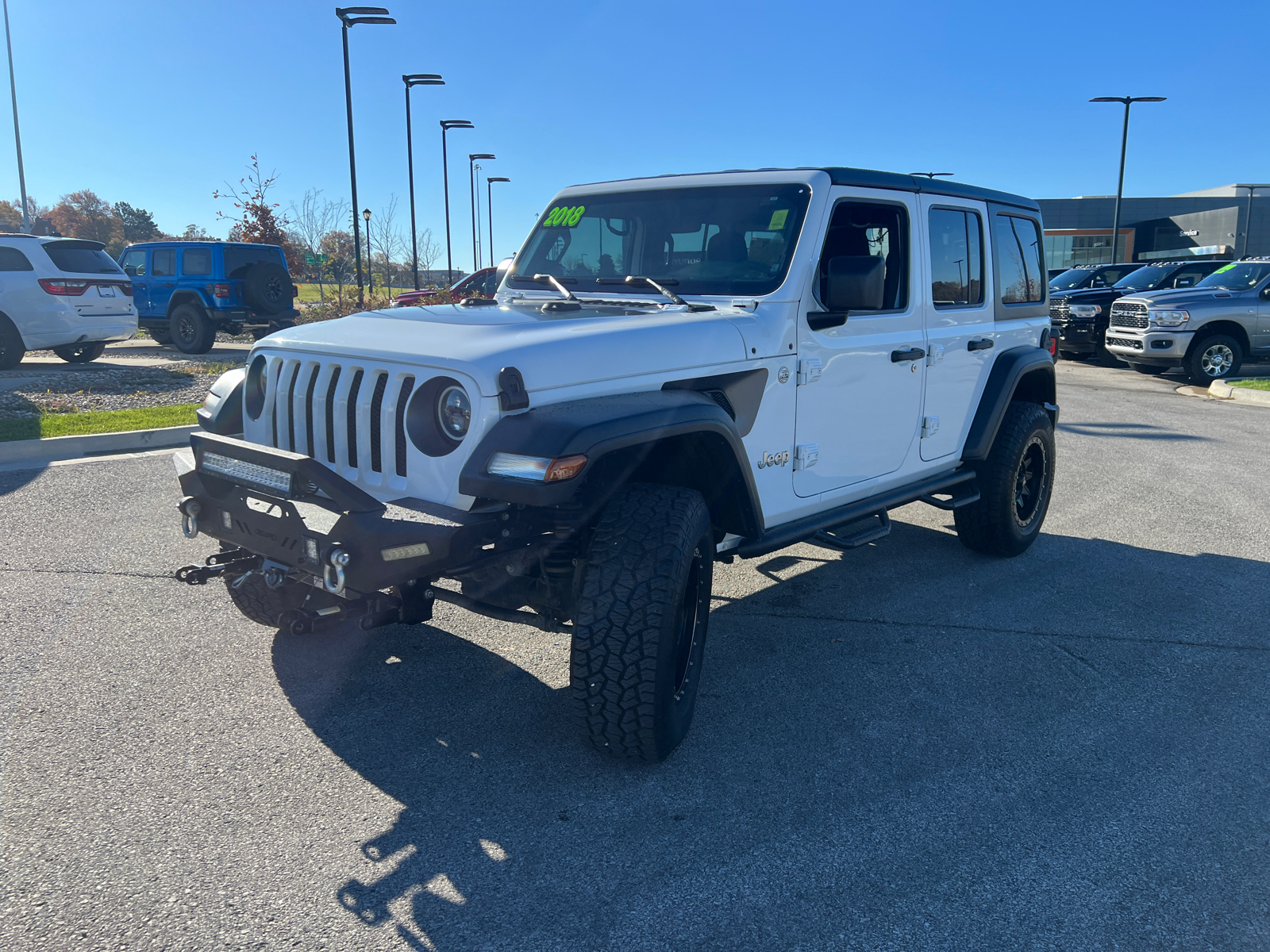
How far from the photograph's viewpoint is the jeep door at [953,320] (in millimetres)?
4750

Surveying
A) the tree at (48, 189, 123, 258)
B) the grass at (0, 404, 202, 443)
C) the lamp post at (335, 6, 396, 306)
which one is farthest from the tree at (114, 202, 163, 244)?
the grass at (0, 404, 202, 443)

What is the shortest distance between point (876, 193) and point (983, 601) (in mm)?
2166

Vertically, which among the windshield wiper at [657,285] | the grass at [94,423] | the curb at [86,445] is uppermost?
the windshield wiper at [657,285]

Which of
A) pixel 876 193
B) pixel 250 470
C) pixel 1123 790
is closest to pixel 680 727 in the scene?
pixel 1123 790

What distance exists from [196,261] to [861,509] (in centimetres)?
1586

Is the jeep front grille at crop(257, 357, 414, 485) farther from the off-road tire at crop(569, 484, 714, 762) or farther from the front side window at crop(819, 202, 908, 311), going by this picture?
the front side window at crop(819, 202, 908, 311)

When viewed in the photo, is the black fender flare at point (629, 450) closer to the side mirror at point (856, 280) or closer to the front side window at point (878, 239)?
the side mirror at point (856, 280)

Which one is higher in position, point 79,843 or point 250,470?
point 250,470

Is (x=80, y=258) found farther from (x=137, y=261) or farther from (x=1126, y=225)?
(x=1126, y=225)

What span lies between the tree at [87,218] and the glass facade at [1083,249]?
62523 mm

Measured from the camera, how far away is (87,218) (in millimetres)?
71562

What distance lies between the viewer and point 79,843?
2.72 metres

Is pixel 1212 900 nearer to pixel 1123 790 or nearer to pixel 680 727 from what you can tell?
pixel 1123 790

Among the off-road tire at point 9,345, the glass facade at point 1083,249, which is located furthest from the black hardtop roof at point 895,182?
the glass facade at point 1083,249
